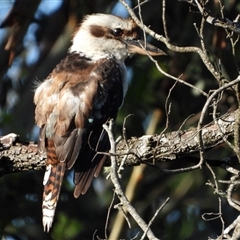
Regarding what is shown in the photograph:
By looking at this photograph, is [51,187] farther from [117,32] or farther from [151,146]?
[117,32]

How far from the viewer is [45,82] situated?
4.91 m

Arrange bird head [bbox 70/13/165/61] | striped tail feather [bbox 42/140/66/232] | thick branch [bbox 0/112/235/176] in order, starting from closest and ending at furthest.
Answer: thick branch [bbox 0/112/235/176] < striped tail feather [bbox 42/140/66/232] < bird head [bbox 70/13/165/61]

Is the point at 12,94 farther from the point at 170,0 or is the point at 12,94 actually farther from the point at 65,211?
the point at 170,0

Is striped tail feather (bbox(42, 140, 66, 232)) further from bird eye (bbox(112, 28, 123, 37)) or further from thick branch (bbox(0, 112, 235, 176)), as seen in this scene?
bird eye (bbox(112, 28, 123, 37))

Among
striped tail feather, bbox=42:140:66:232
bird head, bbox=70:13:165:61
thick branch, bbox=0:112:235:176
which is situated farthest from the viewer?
bird head, bbox=70:13:165:61

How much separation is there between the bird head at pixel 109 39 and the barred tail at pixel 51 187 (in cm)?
112

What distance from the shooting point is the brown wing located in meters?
4.54

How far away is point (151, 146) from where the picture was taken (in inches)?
161

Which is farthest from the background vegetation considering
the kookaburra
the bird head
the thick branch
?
the thick branch

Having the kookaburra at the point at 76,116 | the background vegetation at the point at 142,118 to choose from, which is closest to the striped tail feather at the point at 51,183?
the kookaburra at the point at 76,116

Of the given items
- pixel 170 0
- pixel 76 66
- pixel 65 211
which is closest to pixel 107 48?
pixel 76 66

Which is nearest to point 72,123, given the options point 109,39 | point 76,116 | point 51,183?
point 76,116

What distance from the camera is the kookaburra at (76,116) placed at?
4543mm

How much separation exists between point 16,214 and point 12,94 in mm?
1039
